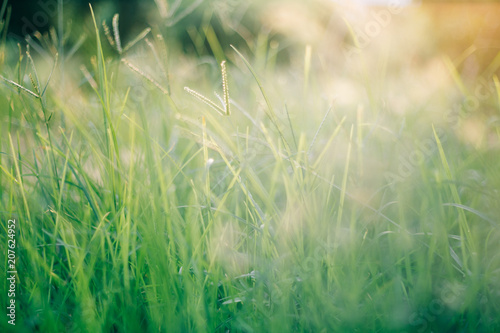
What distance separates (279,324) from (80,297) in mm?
261

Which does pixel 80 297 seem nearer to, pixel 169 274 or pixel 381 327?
pixel 169 274

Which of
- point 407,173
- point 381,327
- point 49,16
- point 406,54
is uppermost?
point 49,16

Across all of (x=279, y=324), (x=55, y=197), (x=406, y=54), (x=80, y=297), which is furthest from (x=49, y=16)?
(x=279, y=324)

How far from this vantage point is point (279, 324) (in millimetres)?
454

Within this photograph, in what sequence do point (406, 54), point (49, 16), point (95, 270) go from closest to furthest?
1. point (95, 270)
2. point (406, 54)
3. point (49, 16)

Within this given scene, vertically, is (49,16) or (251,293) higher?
(49,16)

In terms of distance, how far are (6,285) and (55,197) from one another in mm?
143

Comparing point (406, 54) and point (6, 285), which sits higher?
point (406, 54)

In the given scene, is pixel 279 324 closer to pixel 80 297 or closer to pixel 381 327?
pixel 381 327

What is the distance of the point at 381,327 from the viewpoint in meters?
0.47

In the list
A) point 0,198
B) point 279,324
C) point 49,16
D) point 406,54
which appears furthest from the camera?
point 49,16

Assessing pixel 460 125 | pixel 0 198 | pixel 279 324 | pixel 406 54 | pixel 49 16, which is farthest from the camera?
pixel 49 16

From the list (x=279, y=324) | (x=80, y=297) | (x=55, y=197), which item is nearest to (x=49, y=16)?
(x=55, y=197)

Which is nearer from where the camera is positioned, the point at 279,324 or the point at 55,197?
the point at 279,324
